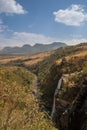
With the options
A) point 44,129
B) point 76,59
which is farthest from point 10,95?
point 76,59

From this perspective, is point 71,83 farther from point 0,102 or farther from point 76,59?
point 76,59

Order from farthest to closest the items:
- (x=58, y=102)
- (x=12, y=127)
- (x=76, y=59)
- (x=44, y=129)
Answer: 1. (x=76, y=59)
2. (x=58, y=102)
3. (x=44, y=129)
4. (x=12, y=127)

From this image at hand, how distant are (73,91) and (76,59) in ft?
211

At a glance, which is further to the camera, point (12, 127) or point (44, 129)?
point (44, 129)

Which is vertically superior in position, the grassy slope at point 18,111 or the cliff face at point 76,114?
the grassy slope at point 18,111

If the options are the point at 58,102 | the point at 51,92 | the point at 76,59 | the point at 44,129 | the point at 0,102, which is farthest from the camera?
the point at 76,59

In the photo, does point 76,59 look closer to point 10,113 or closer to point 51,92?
point 51,92

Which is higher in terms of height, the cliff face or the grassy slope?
the grassy slope

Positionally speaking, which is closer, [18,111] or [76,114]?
[18,111]

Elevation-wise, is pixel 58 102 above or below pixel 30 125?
below

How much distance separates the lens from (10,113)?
1079 inches

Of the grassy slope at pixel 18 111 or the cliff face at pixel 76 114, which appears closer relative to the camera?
the grassy slope at pixel 18 111

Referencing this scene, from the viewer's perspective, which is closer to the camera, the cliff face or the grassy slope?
the grassy slope

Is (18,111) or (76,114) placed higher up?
(18,111)
